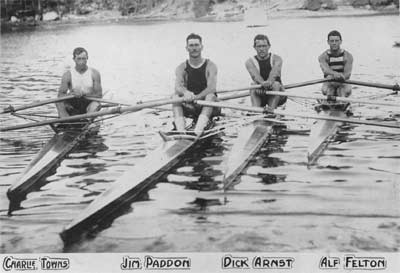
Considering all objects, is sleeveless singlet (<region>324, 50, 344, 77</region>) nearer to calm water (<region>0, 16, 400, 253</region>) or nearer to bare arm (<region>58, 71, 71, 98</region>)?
calm water (<region>0, 16, 400, 253</region>)

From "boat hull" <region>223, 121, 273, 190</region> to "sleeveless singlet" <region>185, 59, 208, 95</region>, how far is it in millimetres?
722

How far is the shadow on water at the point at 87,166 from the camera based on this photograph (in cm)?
391

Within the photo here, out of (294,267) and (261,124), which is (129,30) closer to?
(261,124)

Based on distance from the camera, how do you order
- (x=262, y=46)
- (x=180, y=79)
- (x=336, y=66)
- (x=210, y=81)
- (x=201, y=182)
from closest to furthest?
1. (x=201, y=182)
2. (x=210, y=81)
3. (x=180, y=79)
4. (x=262, y=46)
5. (x=336, y=66)

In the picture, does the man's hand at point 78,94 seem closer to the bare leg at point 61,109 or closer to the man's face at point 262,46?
the bare leg at point 61,109

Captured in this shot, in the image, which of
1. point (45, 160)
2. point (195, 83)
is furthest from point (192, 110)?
point (45, 160)

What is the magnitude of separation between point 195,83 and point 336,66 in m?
2.31

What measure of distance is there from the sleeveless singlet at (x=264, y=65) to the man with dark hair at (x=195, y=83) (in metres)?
0.79

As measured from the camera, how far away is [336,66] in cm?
675

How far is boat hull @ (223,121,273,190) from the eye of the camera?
4133 millimetres

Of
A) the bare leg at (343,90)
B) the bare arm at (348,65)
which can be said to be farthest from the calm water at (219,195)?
the bare arm at (348,65)

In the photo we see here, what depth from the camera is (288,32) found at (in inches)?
747

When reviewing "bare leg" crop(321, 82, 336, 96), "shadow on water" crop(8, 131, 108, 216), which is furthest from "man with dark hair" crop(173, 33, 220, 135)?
"bare leg" crop(321, 82, 336, 96)

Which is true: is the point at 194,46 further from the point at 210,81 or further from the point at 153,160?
the point at 153,160
